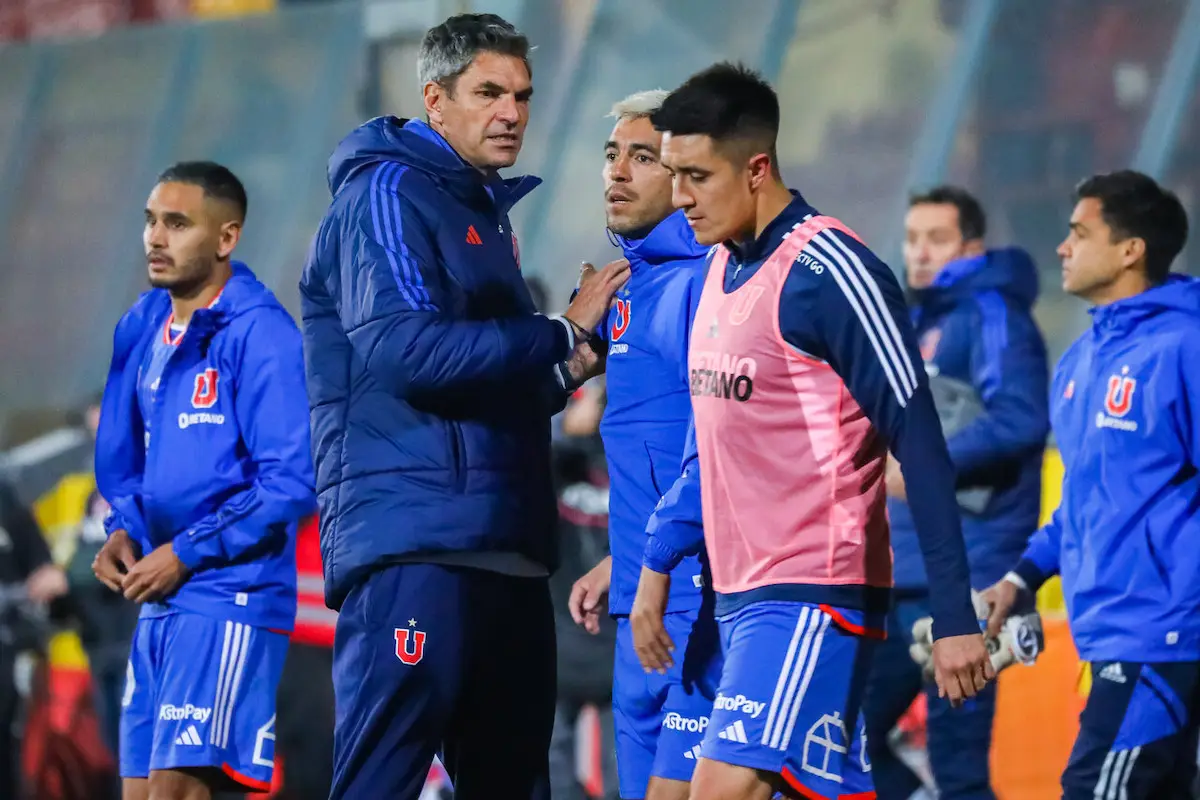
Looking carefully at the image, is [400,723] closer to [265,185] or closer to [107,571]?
[107,571]

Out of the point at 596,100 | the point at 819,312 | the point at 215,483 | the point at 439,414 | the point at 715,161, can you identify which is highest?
the point at 596,100

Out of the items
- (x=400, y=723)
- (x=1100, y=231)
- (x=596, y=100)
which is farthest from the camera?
(x=596, y=100)

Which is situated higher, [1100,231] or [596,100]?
[596,100]

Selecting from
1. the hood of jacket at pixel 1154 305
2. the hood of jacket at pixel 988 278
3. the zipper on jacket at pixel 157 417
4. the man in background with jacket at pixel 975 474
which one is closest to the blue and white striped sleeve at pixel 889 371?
the hood of jacket at pixel 1154 305

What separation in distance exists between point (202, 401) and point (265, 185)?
6.79 m

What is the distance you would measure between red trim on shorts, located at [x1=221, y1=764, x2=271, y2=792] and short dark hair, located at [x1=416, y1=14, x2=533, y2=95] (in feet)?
Result: 5.97

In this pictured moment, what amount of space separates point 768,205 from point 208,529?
6.13 feet

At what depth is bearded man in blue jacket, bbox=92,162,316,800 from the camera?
457cm

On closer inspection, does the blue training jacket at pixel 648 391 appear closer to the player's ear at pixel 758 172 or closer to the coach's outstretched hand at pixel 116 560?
the player's ear at pixel 758 172

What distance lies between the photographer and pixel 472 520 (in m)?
3.58

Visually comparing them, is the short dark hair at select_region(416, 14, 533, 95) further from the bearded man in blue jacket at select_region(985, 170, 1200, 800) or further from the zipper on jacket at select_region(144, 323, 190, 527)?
the bearded man in blue jacket at select_region(985, 170, 1200, 800)

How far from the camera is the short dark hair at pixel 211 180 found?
493cm

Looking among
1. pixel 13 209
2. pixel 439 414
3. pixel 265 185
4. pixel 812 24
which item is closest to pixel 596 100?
pixel 812 24

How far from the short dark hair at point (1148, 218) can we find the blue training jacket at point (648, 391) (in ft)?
4.33
